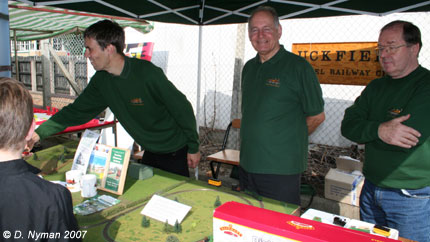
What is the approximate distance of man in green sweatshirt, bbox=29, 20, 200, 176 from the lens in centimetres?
196

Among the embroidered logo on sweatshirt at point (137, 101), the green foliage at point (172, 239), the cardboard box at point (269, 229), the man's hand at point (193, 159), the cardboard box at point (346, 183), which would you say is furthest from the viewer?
the cardboard box at point (346, 183)

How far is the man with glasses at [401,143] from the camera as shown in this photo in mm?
1603

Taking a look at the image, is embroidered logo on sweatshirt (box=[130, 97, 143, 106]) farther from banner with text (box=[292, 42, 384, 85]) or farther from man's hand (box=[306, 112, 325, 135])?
banner with text (box=[292, 42, 384, 85])

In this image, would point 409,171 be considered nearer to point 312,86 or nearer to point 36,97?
point 312,86

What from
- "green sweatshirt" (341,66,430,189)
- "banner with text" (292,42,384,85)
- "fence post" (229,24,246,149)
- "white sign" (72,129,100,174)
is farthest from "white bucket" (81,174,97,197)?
"banner with text" (292,42,384,85)

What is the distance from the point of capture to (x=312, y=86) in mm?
1877

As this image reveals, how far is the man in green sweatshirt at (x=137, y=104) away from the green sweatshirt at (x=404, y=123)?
3.58 ft

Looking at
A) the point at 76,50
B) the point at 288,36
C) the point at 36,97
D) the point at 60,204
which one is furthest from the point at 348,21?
the point at 36,97

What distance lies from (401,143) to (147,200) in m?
1.28

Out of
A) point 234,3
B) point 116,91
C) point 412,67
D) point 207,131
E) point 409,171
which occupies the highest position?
point 234,3

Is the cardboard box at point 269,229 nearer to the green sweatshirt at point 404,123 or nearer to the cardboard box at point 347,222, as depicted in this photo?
the cardboard box at point 347,222

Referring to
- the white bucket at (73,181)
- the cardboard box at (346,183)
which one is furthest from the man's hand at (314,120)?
the cardboard box at (346,183)

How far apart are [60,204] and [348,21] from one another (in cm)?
492

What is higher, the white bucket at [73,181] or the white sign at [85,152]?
the white sign at [85,152]
